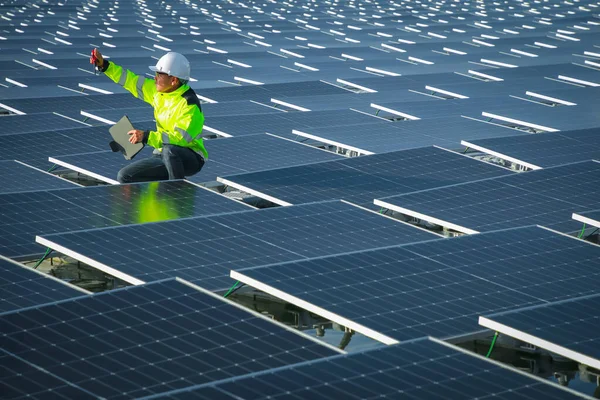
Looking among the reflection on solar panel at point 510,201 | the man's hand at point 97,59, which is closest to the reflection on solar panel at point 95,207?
the man's hand at point 97,59

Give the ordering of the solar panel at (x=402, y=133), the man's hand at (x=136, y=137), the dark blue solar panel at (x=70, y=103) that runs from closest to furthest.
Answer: the man's hand at (x=136, y=137) < the solar panel at (x=402, y=133) < the dark blue solar panel at (x=70, y=103)

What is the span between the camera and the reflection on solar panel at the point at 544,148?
1880 centimetres

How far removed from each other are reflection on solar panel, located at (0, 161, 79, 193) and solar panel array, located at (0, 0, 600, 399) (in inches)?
2.0

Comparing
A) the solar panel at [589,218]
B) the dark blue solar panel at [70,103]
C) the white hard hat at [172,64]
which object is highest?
the white hard hat at [172,64]

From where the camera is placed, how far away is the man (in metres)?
16.2

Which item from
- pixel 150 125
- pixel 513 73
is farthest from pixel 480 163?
pixel 513 73

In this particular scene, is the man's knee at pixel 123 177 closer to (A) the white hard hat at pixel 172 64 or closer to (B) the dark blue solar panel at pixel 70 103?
(A) the white hard hat at pixel 172 64

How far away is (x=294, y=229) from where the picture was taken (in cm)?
1378

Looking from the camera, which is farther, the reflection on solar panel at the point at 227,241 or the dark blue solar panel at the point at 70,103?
the dark blue solar panel at the point at 70,103

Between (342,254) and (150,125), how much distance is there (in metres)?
10.1

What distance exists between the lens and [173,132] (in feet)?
53.8

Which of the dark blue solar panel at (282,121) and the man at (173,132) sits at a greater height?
the man at (173,132)

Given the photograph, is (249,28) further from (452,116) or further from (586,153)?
(586,153)

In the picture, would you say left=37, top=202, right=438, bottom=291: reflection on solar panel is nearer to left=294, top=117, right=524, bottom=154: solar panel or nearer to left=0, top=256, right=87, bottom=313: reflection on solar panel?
left=0, top=256, right=87, bottom=313: reflection on solar panel
